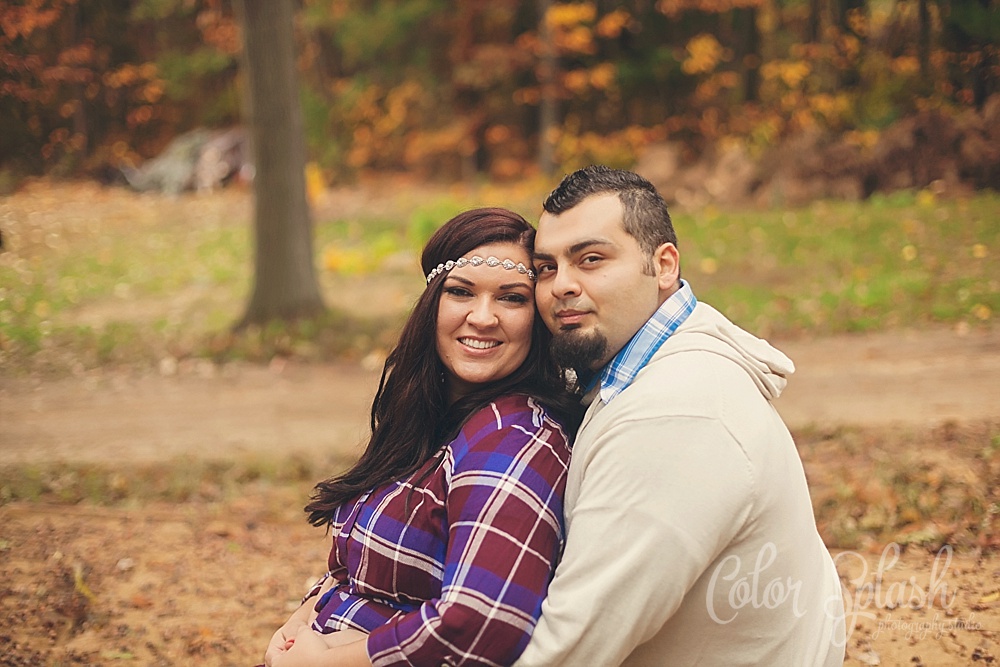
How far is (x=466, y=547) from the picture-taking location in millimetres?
2152

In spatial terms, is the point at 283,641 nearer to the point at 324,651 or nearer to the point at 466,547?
the point at 324,651

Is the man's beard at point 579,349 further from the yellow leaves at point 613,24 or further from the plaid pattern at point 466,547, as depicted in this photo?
the yellow leaves at point 613,24

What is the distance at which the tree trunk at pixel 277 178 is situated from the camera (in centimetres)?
852

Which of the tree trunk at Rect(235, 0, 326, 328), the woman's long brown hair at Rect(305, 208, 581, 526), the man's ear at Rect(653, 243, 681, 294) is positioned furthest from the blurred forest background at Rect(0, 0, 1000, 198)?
the man's ear at Rect(653, 243, 681, 294)

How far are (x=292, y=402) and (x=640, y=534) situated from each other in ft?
18.6

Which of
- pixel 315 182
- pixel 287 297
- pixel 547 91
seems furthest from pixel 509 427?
pixel 315 182

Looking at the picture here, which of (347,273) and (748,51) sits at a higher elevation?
(748,51)

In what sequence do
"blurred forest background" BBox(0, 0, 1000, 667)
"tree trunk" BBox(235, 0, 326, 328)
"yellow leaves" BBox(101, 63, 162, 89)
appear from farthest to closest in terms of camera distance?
"tree trunk" BBox(235, 0, 326, 328)
"yellow leaves" BBox(101, 63, 162, 89)
"blurred forest background" BBox(0, 0, 1000, 667)

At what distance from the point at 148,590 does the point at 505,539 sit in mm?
2909

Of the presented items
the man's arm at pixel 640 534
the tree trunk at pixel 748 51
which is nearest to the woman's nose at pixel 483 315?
the man's arm at pixel 640 534

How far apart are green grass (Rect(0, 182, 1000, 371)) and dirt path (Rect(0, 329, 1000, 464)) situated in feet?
0.87

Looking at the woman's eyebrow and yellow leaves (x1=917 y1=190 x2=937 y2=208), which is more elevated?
the woman's eyebrow

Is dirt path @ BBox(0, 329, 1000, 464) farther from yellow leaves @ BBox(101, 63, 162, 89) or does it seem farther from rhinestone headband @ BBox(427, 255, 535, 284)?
rhinestone headband @ BBox(427, 255, 535, 284)

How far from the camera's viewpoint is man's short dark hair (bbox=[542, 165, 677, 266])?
7.95 feet
